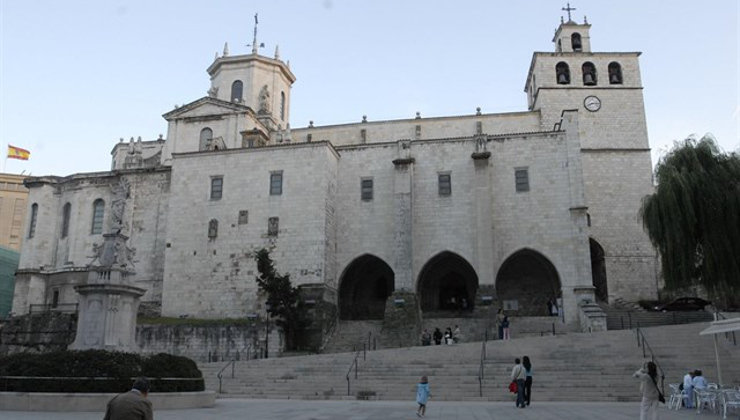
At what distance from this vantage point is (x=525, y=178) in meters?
34.1

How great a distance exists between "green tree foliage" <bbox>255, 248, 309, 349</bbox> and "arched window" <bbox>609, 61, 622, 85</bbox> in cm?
2593

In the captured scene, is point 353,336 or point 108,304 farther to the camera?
point 353,336

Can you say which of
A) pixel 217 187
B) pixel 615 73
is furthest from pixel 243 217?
pixel 615 73

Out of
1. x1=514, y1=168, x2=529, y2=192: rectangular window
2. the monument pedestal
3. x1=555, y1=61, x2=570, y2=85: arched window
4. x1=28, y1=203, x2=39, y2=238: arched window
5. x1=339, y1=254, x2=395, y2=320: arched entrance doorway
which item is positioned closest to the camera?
the monument pedestal

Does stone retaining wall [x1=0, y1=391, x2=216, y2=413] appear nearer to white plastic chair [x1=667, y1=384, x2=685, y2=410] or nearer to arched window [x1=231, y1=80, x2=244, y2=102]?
white plastic chair [x1=667, y1=384, x2=685, y2=410]

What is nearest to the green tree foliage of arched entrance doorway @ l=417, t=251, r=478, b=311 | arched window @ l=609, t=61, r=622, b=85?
arched entrance doorway @ l=417, t=251, r=478, b=311

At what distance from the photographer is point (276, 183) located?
1390 inches

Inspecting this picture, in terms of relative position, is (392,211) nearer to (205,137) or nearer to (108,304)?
(205,137)

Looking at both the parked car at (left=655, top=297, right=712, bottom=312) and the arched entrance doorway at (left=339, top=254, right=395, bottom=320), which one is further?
the arched entrance doorway at (left=339, top=254, right=395, bottom=320)

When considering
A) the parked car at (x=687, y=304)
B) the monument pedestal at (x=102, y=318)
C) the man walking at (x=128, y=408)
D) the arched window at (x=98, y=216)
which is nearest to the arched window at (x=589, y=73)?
the parked car at (x=687, y=304)

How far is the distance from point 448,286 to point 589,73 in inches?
695

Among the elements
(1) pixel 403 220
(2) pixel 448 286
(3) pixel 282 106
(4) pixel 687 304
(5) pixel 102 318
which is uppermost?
(3) pixel 282 106

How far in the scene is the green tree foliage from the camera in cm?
3012

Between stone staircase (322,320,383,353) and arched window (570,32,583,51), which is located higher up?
arched window (570,32,583,51)
